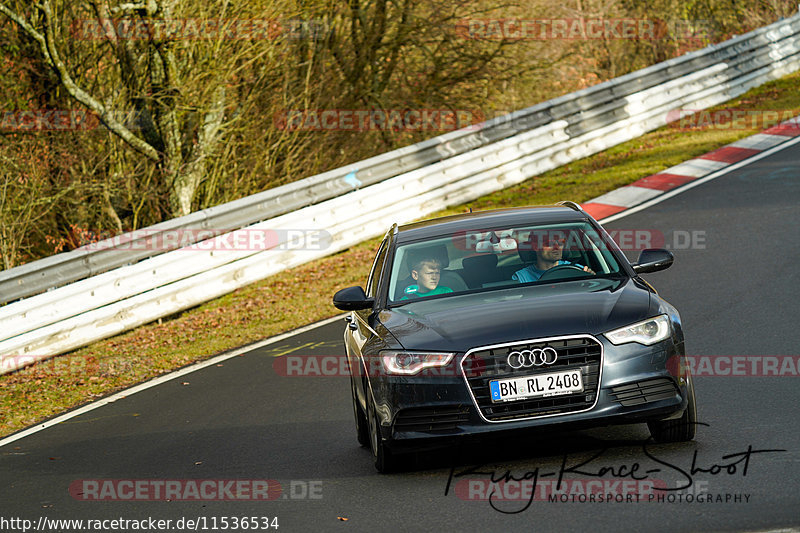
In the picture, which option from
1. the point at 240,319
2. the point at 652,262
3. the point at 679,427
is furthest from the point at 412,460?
the point at 240,319

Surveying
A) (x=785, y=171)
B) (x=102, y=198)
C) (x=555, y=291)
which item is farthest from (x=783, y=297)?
(x=102, y=198)

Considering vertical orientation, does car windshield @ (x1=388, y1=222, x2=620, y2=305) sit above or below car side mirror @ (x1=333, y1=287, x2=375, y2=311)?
above

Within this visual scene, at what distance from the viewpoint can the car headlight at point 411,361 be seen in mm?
6129

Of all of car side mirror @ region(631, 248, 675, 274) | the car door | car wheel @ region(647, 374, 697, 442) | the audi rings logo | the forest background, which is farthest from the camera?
the forest background

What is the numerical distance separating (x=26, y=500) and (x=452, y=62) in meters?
16.5

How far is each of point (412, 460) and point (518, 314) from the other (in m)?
1.25

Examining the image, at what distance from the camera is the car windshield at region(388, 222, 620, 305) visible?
7305 millimetres

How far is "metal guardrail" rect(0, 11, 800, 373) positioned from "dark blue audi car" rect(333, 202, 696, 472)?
662 centimetres

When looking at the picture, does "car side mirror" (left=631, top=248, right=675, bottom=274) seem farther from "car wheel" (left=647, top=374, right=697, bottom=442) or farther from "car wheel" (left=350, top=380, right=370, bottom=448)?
"car wheel" (left=350, top=380, right=370, bottom=448)

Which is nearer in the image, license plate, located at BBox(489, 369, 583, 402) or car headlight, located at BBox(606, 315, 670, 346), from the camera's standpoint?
license plate, located at BBox(489, 369, 583, 402)

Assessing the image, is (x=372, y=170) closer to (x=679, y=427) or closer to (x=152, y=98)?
(x=152, y=98)

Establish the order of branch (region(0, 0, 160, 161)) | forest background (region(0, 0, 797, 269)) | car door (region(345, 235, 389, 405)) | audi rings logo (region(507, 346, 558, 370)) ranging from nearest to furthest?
audi rings logo (region(507, 346, 558, 370)) → car door (region(345, 235, 389, 405)) → branch (region(0, 0, 160, 161)) → forest background (region(0, 0, 797, 269))

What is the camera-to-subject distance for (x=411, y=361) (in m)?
6.24

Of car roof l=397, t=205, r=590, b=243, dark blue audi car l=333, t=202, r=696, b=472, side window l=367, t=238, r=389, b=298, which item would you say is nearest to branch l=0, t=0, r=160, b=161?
side window l=367, t=238, r=389, b=298
